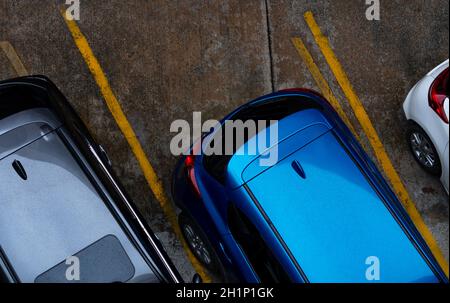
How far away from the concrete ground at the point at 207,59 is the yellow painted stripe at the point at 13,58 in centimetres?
7

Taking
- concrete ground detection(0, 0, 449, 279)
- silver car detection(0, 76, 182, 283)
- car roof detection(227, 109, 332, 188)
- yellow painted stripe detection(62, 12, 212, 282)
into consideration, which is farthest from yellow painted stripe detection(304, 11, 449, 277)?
silver car detection(0, 76, 182, 283)

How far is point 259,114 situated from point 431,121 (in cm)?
212

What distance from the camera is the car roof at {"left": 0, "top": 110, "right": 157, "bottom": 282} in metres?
4.41

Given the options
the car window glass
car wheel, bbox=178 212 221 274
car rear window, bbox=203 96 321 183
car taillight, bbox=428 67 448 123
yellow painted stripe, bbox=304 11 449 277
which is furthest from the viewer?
yellow painted stripe, bbox=304 11 449 277

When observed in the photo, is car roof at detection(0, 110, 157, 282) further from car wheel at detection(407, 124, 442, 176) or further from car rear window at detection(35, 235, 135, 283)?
car wheel at detection(407, 124, 442, 176)

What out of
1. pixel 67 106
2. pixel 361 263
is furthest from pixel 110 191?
pixel 361 263

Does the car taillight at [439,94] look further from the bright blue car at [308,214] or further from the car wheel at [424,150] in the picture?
the bright blue car at [308,214]

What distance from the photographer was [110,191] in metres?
4.82

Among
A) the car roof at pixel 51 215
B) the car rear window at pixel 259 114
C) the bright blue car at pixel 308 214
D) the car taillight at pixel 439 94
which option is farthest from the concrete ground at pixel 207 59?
the car roof at pixel 51 215

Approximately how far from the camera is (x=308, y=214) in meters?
4.84

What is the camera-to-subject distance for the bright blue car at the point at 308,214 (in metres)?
4.79

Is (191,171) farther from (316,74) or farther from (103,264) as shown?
(316,74)

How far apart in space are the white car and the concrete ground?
292 millimetres
